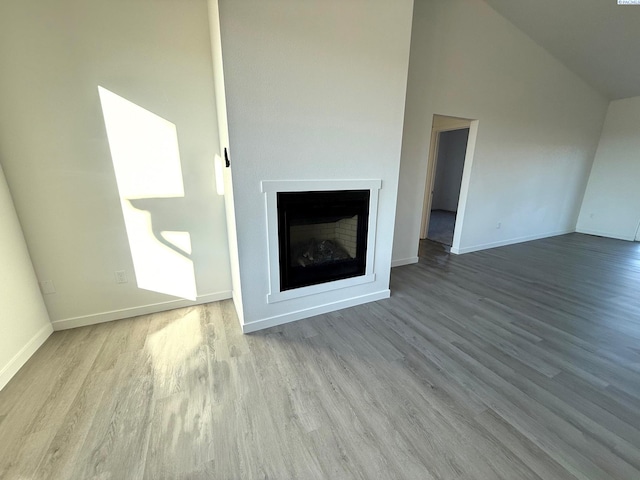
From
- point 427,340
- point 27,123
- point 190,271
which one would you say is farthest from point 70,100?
point 427,340

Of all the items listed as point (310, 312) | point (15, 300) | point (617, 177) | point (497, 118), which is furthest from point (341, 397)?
point (617, 177)

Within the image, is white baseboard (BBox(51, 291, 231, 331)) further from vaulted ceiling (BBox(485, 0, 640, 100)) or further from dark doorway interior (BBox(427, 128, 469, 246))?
dark doorway interior (BBox(427, 128, 469, 246))

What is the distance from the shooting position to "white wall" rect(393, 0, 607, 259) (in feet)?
11.3

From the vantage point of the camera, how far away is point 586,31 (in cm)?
367

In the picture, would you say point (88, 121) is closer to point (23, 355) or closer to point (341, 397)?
point (23, 355)

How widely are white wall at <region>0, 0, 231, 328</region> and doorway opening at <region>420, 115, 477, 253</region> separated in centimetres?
387

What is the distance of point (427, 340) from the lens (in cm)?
215

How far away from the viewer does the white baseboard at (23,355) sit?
1.69 metres

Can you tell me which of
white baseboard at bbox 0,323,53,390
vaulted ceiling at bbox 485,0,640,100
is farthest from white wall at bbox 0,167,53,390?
vaulted ceiling at bbox 485,0,640,100

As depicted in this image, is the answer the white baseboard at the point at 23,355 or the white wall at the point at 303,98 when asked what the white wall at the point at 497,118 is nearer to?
the white wall at the point at 303,98

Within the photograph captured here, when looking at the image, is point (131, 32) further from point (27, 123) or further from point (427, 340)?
point (427, 340)

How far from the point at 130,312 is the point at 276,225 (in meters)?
1.73

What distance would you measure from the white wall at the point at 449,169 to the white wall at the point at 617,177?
11.3 feet

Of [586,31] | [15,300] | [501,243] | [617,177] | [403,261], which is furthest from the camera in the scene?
[617,177]
